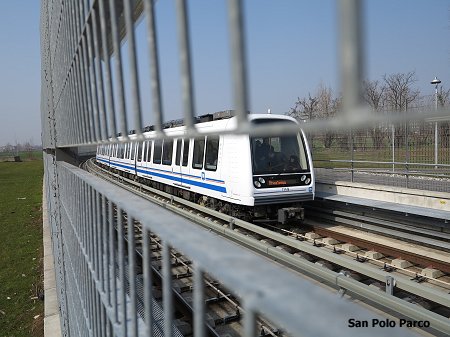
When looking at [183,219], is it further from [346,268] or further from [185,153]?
[185,153]

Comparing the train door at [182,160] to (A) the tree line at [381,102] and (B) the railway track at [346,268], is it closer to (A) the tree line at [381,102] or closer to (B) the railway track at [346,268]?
(B) the railway track at [346,268]

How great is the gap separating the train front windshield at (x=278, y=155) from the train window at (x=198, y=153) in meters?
2.07

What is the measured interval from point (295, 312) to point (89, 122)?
88.4 inches

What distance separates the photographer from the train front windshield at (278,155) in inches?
383

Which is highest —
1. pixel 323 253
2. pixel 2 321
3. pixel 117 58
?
pixel 117 58

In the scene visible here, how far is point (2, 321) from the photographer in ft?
23.6

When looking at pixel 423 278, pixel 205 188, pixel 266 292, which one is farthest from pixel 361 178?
pixel 266 292

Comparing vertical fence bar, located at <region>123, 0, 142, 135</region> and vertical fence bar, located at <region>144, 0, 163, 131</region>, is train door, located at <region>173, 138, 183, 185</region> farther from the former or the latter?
vertical fence bar, located at <region>144, 0, 163, 131</region>

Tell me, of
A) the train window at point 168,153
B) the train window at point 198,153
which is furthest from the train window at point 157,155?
the train window at point 198,153

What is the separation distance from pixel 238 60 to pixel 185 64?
0.24 metres

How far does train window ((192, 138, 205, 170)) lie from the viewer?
11.4m

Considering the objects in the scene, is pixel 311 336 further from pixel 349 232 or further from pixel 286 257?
pixel 349 232

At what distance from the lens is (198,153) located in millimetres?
11664

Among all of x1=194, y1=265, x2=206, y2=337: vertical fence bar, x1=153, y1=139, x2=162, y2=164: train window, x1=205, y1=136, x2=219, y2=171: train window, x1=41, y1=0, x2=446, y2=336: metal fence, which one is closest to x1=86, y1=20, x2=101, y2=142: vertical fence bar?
x1=41, y1=0, x2=446, y2=336: metal fence
